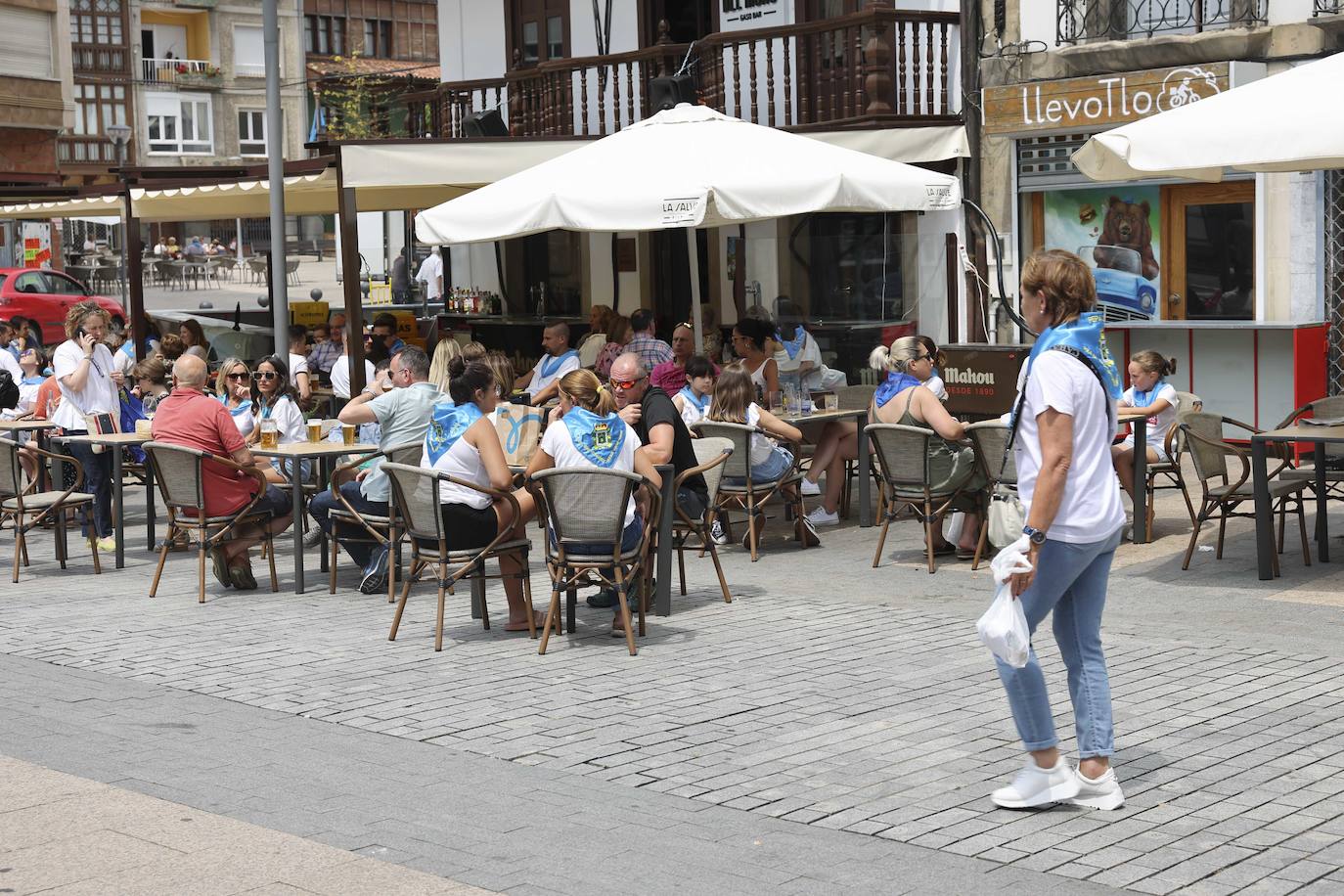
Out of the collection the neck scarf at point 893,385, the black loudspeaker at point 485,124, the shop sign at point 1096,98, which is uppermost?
the black loudspeaker at point 485,124

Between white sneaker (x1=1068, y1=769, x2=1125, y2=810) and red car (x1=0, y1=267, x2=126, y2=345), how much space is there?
28591 mm

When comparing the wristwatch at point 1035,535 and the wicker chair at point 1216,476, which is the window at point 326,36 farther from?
the wristwatch at point 1035,535

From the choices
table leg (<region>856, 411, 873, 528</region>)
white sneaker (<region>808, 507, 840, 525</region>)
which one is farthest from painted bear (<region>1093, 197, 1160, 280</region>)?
white sneaker (<region>808, 507, 840, 525</region>)

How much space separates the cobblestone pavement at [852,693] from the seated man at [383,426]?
27 centimetres

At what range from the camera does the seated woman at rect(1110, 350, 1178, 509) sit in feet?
36.1

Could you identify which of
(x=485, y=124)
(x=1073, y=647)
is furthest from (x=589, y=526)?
(x=485, y=124)

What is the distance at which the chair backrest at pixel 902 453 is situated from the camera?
1005cm

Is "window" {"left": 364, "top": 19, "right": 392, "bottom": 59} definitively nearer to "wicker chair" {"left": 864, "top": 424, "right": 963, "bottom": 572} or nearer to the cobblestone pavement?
the cobblestone pavement

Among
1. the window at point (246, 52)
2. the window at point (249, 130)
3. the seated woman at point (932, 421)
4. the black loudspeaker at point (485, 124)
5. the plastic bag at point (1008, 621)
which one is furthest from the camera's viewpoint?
the window at point (249, 130)

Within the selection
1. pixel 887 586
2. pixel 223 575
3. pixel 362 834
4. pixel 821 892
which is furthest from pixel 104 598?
pixel 821 892

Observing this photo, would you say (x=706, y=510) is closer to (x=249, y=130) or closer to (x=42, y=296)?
(x=42, y=296)

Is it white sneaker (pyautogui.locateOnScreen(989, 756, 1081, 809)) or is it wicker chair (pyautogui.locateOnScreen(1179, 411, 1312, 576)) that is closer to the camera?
white sneaker (pyautogui.locateOnScreen(989, 756, 1081, 809))

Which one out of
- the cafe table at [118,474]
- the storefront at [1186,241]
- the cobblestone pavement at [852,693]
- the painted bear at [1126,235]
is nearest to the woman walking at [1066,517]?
the cobblestone pavement at [852,693]

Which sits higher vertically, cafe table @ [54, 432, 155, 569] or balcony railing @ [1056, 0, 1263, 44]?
balcony railing @ [1056, 0, 1263, 44]
